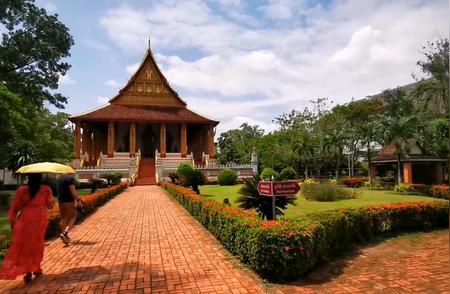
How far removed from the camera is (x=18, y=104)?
1505 cm

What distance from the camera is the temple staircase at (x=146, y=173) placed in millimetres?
28781

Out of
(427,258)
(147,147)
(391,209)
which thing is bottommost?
(427,258)

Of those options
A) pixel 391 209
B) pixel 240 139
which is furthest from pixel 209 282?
pixel 240 139

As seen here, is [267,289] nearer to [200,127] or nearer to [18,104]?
[18,104]

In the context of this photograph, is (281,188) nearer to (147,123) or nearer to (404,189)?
(404,189)

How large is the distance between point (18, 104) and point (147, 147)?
23.2 m

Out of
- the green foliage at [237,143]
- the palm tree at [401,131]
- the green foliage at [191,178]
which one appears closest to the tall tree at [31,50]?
the green foliage at [191,178]

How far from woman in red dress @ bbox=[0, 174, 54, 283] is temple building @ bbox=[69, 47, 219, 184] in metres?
28.3

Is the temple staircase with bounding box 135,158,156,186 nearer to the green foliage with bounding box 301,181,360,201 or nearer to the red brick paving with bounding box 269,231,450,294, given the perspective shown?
the green foliage with bounding box 301,181,360,201

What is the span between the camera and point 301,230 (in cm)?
604

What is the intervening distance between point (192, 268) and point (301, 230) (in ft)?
6.35

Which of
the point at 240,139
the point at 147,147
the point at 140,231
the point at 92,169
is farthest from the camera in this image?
the point at 240,139

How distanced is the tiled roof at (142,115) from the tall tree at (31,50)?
13224 millimetres

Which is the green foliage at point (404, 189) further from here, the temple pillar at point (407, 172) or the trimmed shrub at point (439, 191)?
the temple pillar at point (407, 172)
